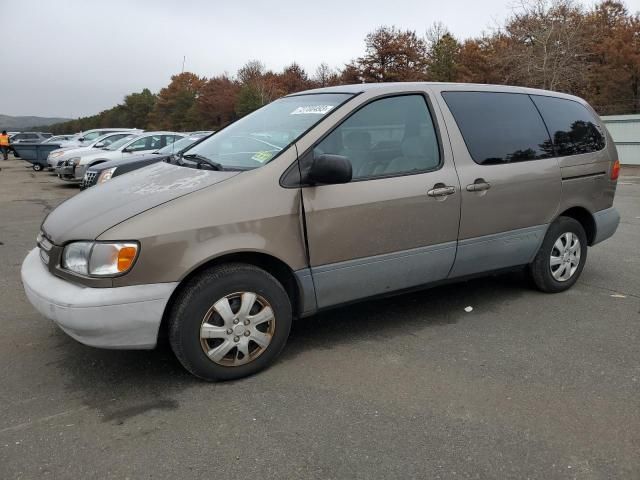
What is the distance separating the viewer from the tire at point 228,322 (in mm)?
3078

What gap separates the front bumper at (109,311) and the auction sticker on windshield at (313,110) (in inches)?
59.3

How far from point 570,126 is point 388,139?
6.68 ft

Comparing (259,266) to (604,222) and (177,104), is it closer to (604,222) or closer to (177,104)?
(604,222)

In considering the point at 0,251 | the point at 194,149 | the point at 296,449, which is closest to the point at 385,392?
the point at 296,449

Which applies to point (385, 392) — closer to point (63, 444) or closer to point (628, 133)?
point (63, 444)

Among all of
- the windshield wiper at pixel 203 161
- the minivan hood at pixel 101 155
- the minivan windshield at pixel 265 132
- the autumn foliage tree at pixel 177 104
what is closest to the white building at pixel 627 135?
the minivan hood at pixel 101 155

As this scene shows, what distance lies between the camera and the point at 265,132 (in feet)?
12.8

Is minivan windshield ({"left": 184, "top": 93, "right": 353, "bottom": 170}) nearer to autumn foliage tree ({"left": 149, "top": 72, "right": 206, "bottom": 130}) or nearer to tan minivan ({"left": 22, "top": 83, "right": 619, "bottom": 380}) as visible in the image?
tan minivan ({"left": 22, "top": 83, "right": 619, "bottom": 380})

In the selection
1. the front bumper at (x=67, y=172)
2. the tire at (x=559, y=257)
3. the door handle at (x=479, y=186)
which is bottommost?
the tire at (x=559, y=257)

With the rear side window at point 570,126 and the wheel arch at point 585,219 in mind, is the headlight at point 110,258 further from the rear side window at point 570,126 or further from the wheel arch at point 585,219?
the wheel arch at point 585,219

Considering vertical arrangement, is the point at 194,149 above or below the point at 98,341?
above

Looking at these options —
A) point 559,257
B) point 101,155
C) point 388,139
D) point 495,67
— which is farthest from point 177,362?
point 495,67

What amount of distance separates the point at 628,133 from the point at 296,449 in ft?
76.8

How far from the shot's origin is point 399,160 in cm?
379
